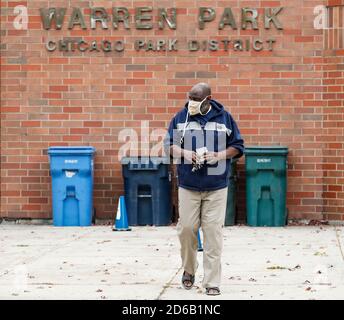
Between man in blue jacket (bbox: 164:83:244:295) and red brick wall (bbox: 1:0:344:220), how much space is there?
5.84m

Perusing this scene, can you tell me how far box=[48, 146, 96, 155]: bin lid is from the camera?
1339 cm

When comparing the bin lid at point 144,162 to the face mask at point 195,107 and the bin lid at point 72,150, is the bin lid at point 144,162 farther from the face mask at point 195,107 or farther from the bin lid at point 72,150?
the face mask at point 195,107

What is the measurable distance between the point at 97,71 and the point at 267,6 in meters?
2.82

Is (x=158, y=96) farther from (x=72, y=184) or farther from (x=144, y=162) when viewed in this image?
(x=72, y=184)

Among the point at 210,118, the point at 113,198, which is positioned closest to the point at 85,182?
the point at 113,198

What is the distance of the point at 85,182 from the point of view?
1346cm

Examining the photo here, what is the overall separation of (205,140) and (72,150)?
19.0ft

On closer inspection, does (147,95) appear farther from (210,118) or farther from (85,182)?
(210,118)

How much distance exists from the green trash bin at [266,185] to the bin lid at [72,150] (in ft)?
7.78

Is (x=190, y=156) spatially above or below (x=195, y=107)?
below

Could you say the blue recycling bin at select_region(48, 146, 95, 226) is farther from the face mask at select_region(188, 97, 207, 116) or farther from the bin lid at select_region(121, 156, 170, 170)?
the face mask at select_region(188, 97, 207, 116)

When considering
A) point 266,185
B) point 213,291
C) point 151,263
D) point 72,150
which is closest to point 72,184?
point 72,150

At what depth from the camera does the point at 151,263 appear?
9.80 metres

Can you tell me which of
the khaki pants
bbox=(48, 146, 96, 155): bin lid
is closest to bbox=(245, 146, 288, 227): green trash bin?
bbox=(48, 146, 96, 155): bin lid
